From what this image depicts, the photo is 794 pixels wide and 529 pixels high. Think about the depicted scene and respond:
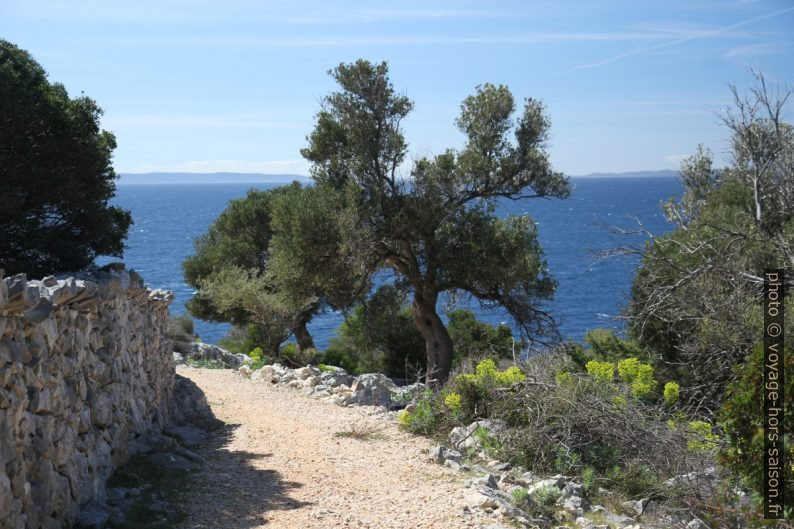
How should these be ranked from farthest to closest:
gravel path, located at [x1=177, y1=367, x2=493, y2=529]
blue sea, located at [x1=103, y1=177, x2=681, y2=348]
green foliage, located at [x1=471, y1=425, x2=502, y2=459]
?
blue sea, located at [x1=103, y1=177, x2=681, y2=348], green foliage, located at [x1=471, y1=425, x2=502, y2=459], gravel path, located at [x1=177, y1=367, x2=493, y2=529]

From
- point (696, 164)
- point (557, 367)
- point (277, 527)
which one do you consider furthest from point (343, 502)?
point (696, 164)

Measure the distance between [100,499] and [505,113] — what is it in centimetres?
1363

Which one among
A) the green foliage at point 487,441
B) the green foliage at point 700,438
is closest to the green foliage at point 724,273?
the green foliage at point 700,438

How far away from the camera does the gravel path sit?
7527mm

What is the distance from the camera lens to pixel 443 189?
59.2ft

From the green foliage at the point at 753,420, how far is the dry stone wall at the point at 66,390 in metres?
5.26

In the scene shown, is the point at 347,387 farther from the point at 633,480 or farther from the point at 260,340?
the point at 260,340

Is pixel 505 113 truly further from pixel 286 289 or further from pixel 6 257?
pixel 6 257

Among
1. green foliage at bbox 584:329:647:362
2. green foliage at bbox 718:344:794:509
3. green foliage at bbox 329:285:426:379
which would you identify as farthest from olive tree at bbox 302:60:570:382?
green foliage at bbox 718:344:794:509

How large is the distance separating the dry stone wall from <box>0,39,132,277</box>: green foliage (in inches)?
34.0

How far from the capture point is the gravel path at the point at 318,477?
753 centimetres

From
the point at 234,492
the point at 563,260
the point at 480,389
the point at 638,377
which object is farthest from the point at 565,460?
the point at 563,260

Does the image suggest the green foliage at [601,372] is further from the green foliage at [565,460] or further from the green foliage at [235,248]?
the green foliage at [235,248]

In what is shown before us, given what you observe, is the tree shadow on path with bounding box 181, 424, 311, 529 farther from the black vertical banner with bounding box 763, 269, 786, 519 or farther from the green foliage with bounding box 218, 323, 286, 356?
the green foliage with bounding box 218, 323, 286, 356
